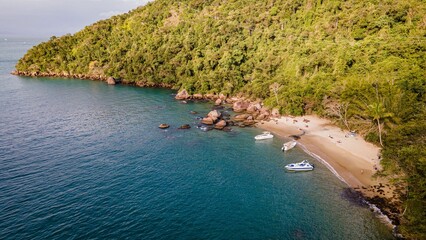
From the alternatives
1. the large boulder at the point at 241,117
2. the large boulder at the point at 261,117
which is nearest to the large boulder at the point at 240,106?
the large boulder at the point at 241,117

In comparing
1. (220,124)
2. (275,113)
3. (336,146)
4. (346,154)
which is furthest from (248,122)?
(346,154)

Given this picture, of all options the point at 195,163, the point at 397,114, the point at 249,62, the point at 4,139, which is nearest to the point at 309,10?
the point at 249,62

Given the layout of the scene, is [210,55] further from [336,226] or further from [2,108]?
[336,226]

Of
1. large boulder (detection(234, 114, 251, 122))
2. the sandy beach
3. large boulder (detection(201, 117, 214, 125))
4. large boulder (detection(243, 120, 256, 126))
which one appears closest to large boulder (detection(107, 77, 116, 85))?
large boulder (detection(201, 117, 214, 125))

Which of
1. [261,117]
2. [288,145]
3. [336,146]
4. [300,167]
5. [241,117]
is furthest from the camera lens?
[261,117]

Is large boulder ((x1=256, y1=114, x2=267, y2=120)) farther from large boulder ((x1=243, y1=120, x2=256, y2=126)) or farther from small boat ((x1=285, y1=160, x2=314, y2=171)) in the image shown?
small boat ((x1=285, y1=160, x2=314, y2=171))

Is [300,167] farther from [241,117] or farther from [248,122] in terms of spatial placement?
[241,117]
